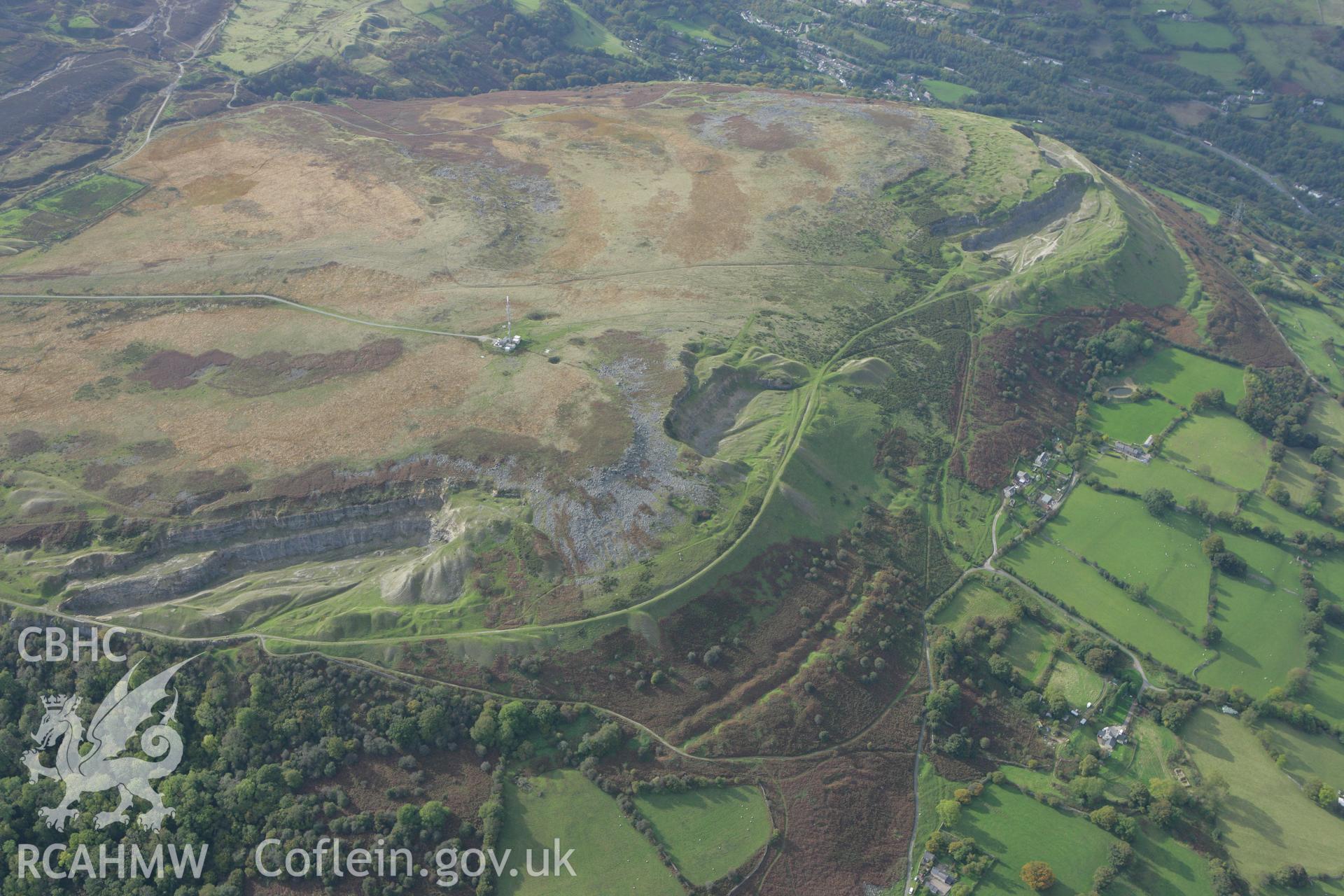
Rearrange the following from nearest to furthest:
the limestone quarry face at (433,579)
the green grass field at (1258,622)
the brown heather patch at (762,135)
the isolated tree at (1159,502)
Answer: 1. the limestone quarry face at (433,579)
2. the green grass field at (1258,622)
3. the isolated tree at (1159,502)
4. the brown heather patch at (762,135)

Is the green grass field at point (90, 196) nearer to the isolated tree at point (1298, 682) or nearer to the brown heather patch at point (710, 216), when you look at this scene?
the brown heather patch at point (710, 216)

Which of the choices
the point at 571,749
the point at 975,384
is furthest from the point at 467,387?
the point at 975,384

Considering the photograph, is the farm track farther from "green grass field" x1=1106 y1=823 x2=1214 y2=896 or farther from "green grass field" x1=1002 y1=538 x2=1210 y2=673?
"green grass field" x1=1106 y1=823 x2=1214 y2=896

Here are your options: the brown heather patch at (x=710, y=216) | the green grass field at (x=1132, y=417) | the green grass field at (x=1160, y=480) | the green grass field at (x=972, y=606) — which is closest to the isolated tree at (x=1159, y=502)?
the green grass field at (x=1160, y=480)

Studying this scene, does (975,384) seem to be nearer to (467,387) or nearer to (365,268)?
(467,387)

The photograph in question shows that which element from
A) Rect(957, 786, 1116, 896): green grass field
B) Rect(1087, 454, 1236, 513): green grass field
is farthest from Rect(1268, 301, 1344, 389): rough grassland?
Rect(957, 786, 1116, 896): green grass field

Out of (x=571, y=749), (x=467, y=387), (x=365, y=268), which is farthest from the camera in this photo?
(x=365, y=268)
